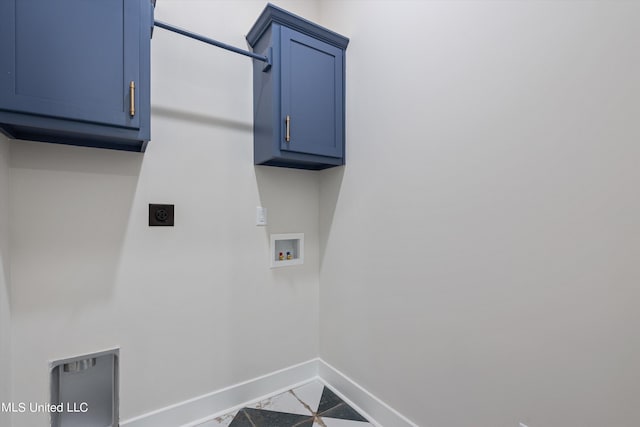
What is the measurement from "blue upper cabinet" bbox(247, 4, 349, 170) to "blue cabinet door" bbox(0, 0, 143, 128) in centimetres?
63

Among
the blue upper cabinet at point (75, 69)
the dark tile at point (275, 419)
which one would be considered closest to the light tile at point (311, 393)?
the dark tile at point (275, 419)

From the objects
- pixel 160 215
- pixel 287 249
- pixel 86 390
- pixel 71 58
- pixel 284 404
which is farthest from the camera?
pixel 287 249

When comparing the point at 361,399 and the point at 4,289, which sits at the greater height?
the point at 4,289

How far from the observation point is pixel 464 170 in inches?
47.9

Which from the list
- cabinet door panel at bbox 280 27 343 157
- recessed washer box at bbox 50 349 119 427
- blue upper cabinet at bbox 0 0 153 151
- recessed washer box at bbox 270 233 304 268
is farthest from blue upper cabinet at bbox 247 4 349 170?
recessed washer box at bbox 50 349 119 427

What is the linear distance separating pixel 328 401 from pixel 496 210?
1.50 meters

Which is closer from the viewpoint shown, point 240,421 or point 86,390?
point 86,390

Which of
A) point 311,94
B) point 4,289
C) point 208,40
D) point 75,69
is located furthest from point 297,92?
point 4,289

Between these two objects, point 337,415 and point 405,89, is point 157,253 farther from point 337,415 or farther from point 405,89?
point 405,89

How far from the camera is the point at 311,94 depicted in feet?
5.49

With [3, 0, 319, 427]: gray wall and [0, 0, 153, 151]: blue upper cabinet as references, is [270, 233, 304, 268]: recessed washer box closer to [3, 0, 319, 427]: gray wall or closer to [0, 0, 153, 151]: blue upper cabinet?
[3, 0, 319, 427]: gray wall

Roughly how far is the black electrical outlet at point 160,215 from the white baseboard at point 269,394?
3.22 ft

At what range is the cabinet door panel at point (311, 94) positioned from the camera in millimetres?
1590

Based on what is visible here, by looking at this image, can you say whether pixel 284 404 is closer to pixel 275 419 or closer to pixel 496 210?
pixel 275 419
